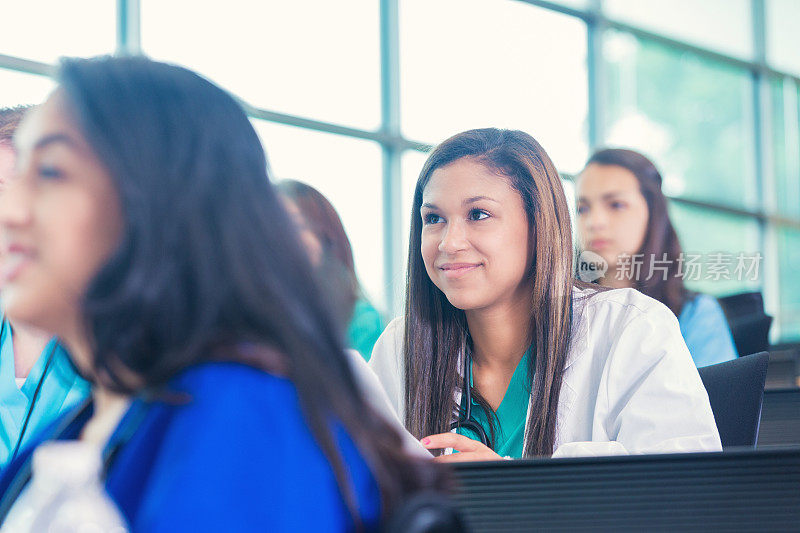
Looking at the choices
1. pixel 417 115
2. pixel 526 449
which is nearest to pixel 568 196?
pixel 526 449

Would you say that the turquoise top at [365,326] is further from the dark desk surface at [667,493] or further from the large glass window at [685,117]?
the large glass window at [685,117]

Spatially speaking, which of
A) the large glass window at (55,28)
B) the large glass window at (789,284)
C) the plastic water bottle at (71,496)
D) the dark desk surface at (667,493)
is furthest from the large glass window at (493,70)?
the plastic water bottle at (71,496)

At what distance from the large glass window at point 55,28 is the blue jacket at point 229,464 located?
2782 mm

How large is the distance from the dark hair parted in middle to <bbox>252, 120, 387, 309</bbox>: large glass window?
10.4 ft

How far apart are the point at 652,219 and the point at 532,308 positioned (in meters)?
1.06

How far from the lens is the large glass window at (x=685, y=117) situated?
5562 mm

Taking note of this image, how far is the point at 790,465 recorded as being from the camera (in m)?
0.77

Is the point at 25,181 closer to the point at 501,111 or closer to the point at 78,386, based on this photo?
the point at 78,386

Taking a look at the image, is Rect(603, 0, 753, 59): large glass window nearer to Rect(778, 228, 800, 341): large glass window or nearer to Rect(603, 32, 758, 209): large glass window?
Rect(603, 32, 758, 209): large glass window

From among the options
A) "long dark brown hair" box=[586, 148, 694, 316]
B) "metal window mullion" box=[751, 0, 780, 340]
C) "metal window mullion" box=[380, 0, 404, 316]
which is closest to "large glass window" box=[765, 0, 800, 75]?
"metal window mullion" box=[751, 0, 780, 340]

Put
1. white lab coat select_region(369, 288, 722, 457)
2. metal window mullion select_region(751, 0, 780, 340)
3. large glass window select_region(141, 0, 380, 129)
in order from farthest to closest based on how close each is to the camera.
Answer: metal window mullion select_region(751, 0, 780, 340) → large glass window select_region(141, 0, 380, 129) → white lab coat select_region(369, 288, 722, 457)

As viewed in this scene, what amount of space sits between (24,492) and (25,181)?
0.24 meters

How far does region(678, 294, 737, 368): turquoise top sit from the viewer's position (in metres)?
2.35

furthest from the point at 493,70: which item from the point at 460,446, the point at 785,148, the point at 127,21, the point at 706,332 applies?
the point at 460,446
